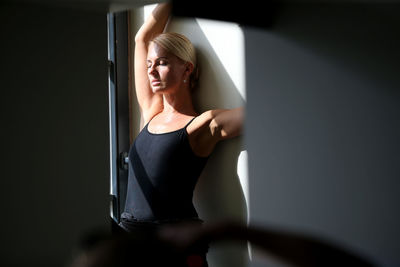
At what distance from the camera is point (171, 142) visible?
2.01 meters

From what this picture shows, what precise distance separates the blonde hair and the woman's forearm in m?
0.16

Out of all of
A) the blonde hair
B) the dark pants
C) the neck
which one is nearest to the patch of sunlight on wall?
the blonde hair

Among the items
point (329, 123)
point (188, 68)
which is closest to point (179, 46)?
point (188, 68)

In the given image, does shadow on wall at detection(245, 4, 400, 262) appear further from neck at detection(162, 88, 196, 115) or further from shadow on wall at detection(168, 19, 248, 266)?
neck at detection(162, 88, 196, 115)

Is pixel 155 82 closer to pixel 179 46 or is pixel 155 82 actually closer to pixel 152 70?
pixel 152 70

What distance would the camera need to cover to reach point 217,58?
2.04m

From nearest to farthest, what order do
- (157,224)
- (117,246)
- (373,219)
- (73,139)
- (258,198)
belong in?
(117,246), (373,219), (258,198), (73,139), (157,224)

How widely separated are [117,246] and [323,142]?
79cm

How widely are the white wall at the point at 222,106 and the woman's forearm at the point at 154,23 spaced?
15 cm

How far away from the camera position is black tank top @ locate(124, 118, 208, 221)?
6.56 ft

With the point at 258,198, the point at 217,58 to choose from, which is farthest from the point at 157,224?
the point at 258,198

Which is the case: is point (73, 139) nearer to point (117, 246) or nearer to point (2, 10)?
point (2, 10)

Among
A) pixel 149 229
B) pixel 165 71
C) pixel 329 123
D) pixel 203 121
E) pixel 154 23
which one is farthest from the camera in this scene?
pixel 154 23

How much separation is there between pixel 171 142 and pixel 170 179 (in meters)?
0.16
